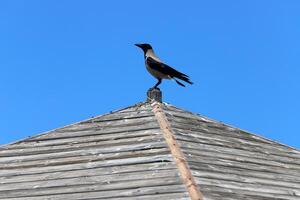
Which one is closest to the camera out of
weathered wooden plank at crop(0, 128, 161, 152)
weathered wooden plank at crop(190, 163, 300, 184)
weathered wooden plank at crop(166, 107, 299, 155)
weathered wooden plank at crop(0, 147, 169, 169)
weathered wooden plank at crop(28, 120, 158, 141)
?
weathered wooden plank at crop(190, 163, 300, 184)

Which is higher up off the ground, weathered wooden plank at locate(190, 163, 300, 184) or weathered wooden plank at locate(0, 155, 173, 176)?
weathered wooden plank at locate(0, 155, 173, 176)

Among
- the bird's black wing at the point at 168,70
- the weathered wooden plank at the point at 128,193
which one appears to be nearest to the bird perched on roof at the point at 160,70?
the bird's black wing at the point at 168,70

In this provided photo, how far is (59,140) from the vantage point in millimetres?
12102

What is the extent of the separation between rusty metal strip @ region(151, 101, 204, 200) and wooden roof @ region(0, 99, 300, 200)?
0.04 ft

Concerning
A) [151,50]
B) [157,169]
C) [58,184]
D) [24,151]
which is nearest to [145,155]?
[157,169]

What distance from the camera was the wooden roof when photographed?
9.72 meters

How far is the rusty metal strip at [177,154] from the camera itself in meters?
9.31

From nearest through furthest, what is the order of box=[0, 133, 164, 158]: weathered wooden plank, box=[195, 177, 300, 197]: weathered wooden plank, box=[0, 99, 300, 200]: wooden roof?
box=[0, 99, 300, 200]: wooden roof, box=[195, 177, 300, 197]: weathered wooden plank, box=[0, 133, 164, 158]: weathered wooden plank

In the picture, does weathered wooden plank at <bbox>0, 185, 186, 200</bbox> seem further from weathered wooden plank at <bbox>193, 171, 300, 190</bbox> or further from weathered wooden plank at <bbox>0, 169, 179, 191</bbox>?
weathered wooden plank at <bbox>193, 171, 300, 190</bbox>

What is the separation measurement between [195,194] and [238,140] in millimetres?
3536

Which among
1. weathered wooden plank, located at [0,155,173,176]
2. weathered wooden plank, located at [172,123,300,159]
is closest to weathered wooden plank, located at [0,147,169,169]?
weathered wooden plank, located at [0,155,173,176]

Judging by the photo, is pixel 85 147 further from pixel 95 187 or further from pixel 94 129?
pixel 95 187

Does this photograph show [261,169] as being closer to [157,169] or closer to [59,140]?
[157,169]

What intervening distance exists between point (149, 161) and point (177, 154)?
0.39 meters
